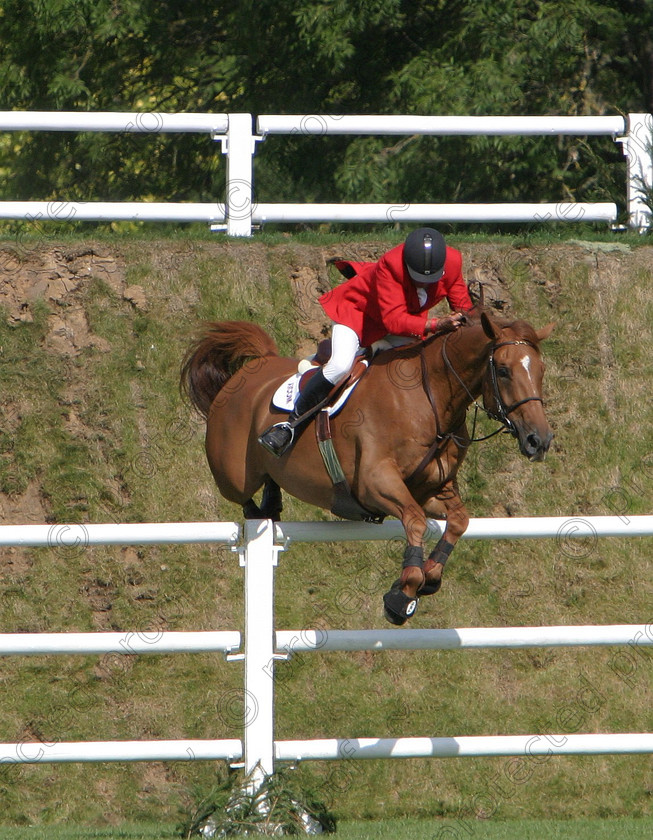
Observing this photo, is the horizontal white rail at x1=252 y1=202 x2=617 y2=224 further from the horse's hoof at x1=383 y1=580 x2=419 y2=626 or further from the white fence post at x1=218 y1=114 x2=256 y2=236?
the horse's hoof at x1=383 y1=580 x2=419 y2=626

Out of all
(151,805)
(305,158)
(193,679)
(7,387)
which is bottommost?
(151,805)

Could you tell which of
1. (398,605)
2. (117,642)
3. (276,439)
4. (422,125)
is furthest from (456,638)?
(422,125)

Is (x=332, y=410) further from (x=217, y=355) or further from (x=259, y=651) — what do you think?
(x=259, y=651)

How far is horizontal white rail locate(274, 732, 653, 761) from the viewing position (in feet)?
16.8

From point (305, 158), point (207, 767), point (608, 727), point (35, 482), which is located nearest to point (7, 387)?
point (35, 482)

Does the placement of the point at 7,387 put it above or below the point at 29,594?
above

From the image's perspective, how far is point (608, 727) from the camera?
24.5 ft

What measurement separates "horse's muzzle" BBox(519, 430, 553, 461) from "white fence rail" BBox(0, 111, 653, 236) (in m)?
3.99

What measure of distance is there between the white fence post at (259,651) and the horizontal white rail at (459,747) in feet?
0.32

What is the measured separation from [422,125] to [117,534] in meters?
4.87

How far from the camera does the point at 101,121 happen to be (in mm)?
8609

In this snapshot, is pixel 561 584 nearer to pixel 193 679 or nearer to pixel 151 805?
pixel 193 679

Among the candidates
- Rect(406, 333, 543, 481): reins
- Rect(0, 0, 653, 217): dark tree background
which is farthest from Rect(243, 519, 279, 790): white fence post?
Rect(0, 0, 653, 217): dark tree background

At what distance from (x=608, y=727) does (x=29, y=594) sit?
3.83m
